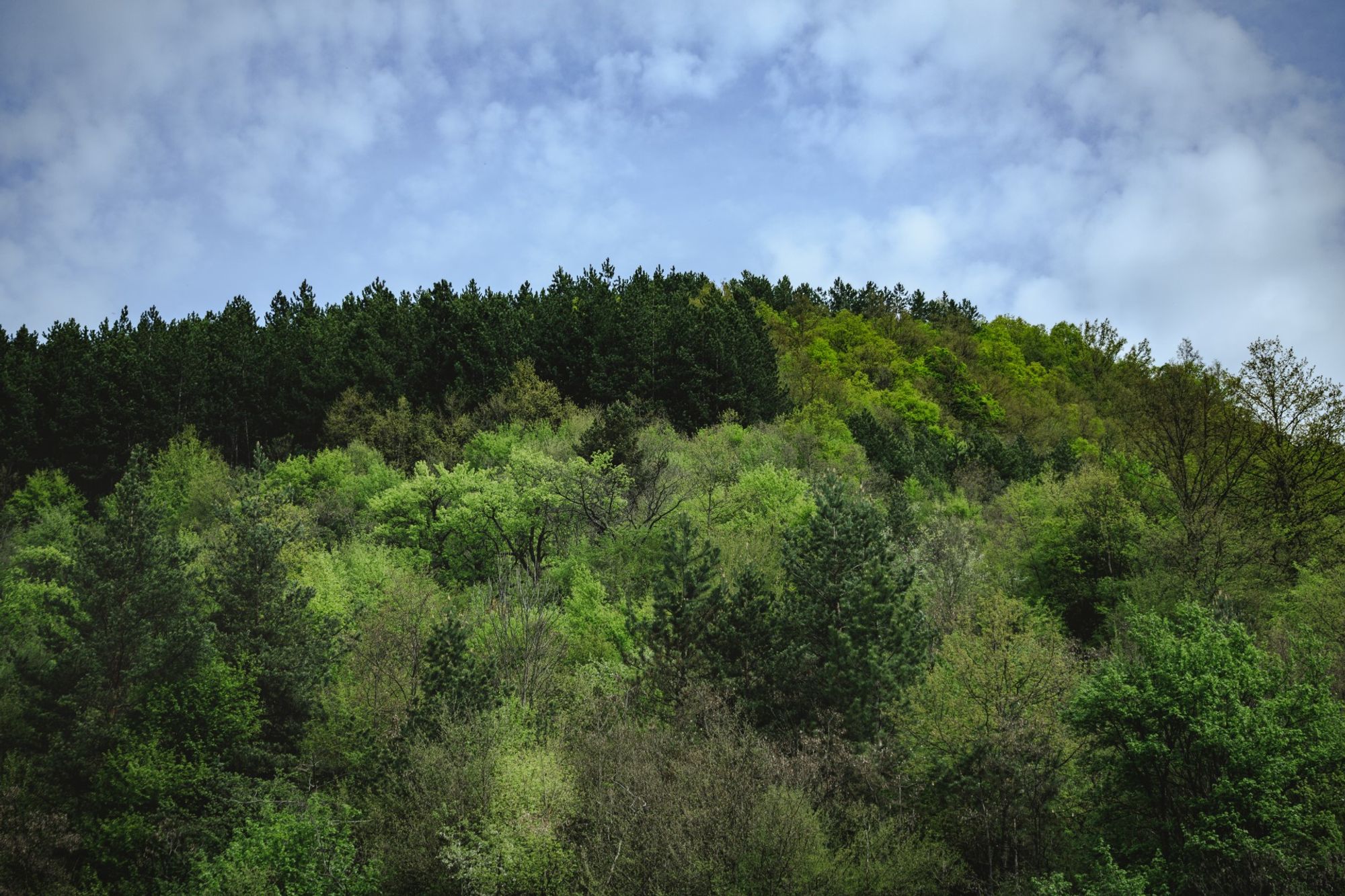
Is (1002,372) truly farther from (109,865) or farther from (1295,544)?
(109,865)

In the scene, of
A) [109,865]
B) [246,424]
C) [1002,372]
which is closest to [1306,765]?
[109,865]

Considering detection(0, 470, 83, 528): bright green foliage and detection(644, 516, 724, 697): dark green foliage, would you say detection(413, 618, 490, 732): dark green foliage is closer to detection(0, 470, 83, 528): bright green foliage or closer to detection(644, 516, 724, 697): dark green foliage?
detection(644, 516, 724, 697): dark green foliage

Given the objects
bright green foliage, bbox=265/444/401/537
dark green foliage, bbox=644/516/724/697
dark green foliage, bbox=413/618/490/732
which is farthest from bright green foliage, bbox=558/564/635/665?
bright green foliage, bbox=265/444/401/537

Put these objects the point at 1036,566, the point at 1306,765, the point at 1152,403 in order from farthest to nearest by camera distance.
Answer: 1. the point at 1036,566
2. the point at 1152,403
3. the point at 1306,765

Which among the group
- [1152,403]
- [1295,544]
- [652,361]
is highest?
[652,361]

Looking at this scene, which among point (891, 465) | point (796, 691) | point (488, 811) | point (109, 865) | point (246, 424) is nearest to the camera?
point (488, 811)

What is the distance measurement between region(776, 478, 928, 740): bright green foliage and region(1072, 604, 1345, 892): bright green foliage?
7.41 meters

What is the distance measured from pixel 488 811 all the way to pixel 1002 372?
80.2m

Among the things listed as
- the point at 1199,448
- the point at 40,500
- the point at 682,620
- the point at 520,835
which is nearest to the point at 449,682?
the point at 520,835

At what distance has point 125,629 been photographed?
3572 centimetres

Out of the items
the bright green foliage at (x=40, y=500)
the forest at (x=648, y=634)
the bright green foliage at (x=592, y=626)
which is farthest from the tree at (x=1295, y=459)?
the bright green foliage at (x=40, y=500)

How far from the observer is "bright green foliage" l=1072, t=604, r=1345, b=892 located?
65.3 ft

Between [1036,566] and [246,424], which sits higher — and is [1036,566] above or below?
below

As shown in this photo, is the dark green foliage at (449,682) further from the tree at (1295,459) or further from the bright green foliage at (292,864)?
the tree at (1295,459)
